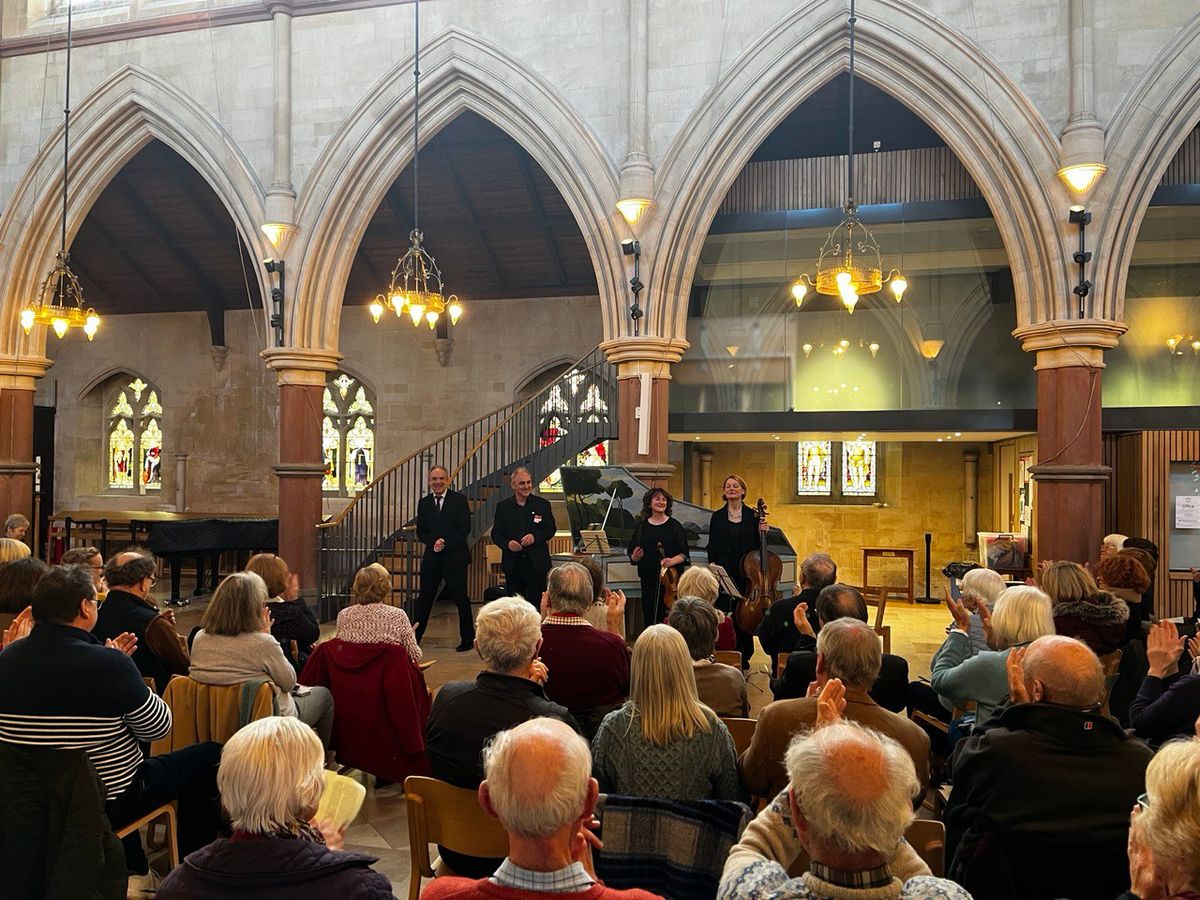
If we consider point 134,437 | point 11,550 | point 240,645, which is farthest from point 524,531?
point 134,437

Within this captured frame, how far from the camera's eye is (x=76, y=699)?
2535mm

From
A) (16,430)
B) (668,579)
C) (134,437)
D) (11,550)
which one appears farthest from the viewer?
(134,437)

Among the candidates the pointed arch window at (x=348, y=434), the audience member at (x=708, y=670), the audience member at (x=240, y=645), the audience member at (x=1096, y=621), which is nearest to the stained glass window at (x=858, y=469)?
the pointed arch window at (x=348, y=434)

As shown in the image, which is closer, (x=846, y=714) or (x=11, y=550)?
(x=846, y=714)

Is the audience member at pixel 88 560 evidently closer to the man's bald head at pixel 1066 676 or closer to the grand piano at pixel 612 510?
the grand piano at pixel 612 510

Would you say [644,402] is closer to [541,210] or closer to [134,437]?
[541,210]

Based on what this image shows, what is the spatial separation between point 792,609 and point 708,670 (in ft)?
4.30

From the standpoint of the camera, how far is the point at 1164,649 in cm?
279

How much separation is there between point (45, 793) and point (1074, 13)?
8.66m

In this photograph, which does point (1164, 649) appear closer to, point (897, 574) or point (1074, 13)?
point (1074, 13)

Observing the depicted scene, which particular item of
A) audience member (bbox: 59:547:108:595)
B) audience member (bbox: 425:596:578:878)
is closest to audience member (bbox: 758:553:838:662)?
audience member (bbox: 425:596:578:878)

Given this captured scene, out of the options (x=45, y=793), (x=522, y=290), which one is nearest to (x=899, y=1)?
(x=522, y=290)

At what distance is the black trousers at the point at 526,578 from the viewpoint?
7.36m

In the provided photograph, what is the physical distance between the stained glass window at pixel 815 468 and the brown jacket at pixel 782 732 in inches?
399
